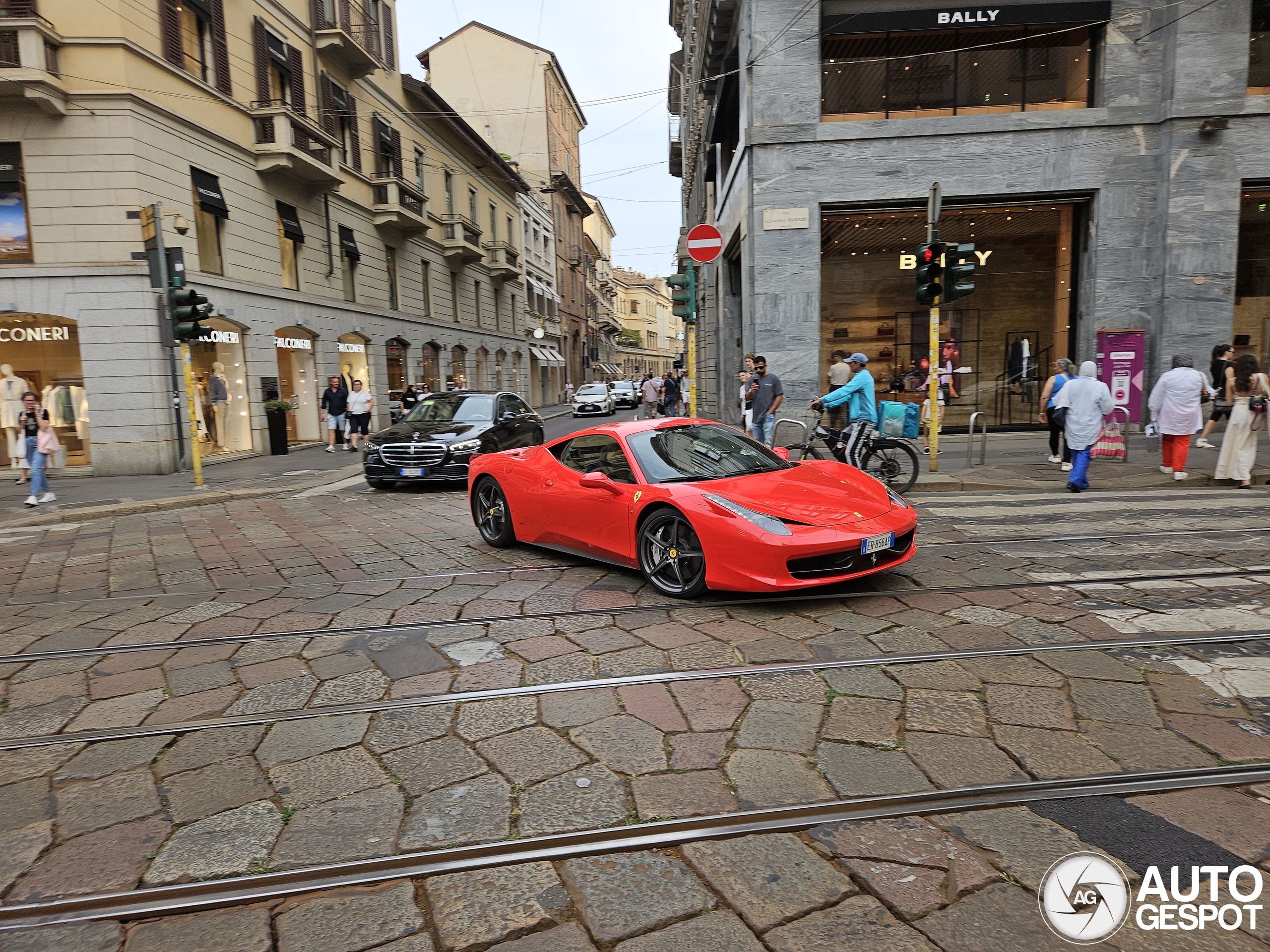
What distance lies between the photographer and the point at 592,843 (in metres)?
2.54

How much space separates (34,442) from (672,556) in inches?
418

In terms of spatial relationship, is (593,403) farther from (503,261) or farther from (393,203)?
(393,203)

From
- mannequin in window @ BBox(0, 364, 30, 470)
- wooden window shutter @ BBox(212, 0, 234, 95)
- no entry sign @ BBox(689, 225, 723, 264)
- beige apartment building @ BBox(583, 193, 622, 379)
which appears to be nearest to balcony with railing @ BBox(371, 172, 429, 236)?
wooden window shutter @ BBox(212, 0, 234, 95)

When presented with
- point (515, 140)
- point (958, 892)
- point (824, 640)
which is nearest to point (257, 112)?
point (824, 640)

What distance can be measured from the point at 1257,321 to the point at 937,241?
951 centimetres

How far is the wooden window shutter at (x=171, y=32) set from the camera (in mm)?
15508

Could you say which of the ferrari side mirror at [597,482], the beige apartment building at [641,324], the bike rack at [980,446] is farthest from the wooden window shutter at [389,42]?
the beige apartment building at [641,324]

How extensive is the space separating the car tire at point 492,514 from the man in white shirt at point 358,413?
12.4 meters

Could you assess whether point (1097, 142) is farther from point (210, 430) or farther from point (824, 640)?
point (210, 430)

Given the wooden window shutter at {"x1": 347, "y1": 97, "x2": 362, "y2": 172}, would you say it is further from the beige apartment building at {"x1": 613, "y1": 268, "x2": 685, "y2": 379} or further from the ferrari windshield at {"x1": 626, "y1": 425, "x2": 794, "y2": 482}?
the beige apartment building at {"x1": 613, "y1": 268, "x2": 685, "y2": 379}

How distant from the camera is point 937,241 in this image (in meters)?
10.2

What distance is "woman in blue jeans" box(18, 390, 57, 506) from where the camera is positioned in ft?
36.1

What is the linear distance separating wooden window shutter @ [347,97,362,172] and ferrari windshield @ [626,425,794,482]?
2170cm

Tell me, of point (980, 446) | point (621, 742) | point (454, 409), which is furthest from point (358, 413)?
point (621, 742)
